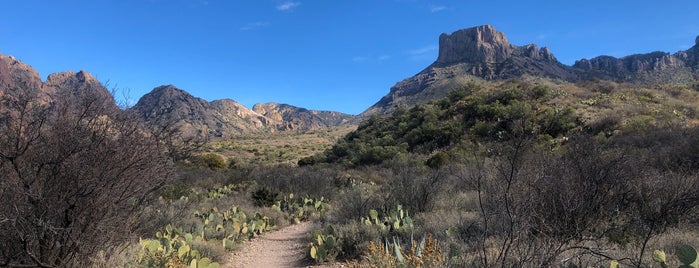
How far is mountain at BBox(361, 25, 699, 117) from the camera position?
8831 cm

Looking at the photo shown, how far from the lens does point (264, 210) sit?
14.1 metres

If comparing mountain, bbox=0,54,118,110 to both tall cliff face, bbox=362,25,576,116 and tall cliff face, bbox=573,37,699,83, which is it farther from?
tall cliff face, bbox=573,37,699,83

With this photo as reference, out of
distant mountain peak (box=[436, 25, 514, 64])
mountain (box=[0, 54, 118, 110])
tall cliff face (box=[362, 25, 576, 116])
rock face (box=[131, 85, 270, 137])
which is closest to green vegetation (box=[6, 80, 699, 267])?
mountain (box=[0, 54, 118, 110])

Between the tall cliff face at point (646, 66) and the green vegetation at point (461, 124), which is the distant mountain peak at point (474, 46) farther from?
the green vegetation at point (461, 124)

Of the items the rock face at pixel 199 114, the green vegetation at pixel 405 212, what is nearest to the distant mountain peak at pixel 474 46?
the rock face at pixel 199 114

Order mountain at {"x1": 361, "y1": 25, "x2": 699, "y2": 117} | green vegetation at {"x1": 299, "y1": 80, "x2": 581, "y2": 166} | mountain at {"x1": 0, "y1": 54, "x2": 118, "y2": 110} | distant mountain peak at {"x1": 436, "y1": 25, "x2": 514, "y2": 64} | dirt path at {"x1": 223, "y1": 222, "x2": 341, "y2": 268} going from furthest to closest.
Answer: distant mountain peak at {"x1": 436, "y1": 25, "x2": 514, "y2": 64}
mountain at {"x1": 361, "y1": 25, "x2": 699, "y2": 117}
green vegetation at {"x1": 299, "y1": 80, "x2": 581, "y2": 166}
dirt path at {"x1": 223, "y1": 222, "x2": 341, "y2": 268}
mountain at {"x1": 0, "y1": 54, "x2": 118, "y2": 110}

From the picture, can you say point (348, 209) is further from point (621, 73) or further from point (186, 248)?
point (621, 73)

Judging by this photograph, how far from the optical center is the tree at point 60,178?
4.66m

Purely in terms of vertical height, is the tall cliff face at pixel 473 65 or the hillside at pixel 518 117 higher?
the tall cliff face at pixel 473 65

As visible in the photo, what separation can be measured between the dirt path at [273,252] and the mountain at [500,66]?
70.6 meters

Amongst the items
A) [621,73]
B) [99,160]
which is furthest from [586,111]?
[621,73]

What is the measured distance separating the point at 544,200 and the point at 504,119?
75.1ft

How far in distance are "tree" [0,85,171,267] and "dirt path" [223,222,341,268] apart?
3.28 m

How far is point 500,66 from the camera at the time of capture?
102 m
